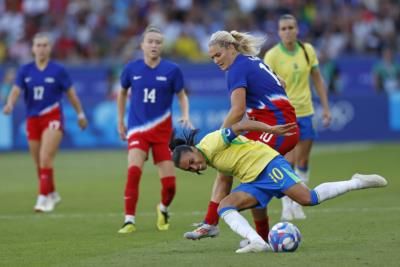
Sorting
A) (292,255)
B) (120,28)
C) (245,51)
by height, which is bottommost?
(292,255)

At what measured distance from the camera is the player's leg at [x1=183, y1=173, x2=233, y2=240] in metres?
11.3

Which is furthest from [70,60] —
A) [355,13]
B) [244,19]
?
[355,13]

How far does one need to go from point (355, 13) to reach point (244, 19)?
340 centimetres

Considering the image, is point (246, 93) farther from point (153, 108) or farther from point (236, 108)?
point (153, 108)

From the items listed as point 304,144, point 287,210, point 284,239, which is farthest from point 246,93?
point 304,144

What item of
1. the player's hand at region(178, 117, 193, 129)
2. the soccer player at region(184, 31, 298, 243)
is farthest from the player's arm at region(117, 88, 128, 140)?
the soccer player at region(184, 31, 298, 243)

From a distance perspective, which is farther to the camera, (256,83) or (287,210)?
(287,210)

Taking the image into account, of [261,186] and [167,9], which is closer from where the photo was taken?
[261,186]

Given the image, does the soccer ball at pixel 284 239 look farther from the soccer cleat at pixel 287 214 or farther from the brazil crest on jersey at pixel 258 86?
the soccer cleat at pixel 287 214

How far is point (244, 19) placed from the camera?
33094 mm

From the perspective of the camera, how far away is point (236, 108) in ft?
36.3

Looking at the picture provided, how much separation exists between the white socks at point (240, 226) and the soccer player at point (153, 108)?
9.58 ft

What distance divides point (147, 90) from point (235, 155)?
10.4ft

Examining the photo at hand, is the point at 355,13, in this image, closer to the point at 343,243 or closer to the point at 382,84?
the point at 382,84
